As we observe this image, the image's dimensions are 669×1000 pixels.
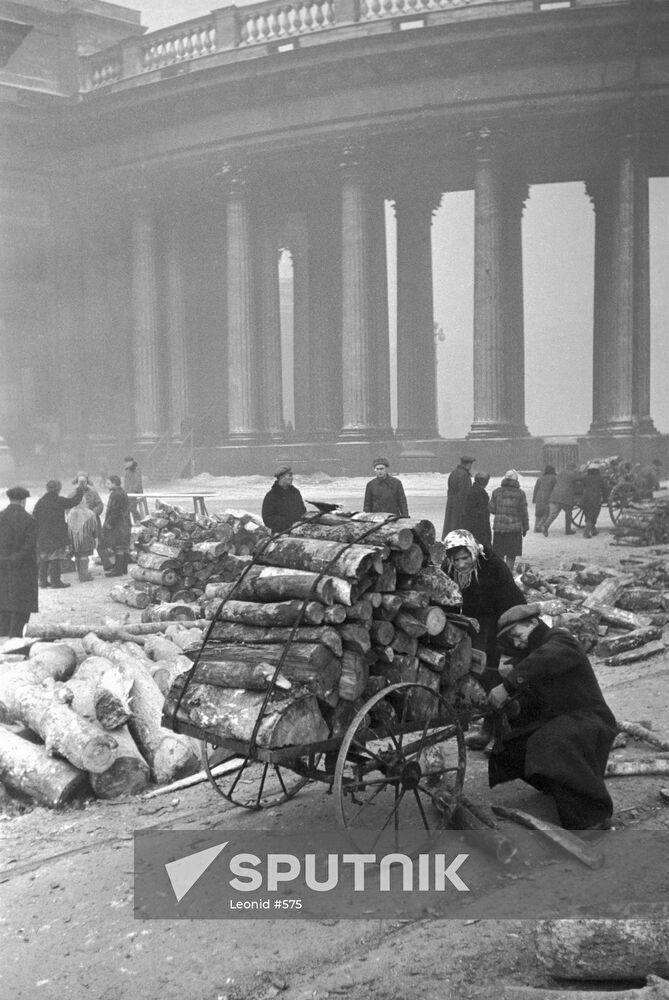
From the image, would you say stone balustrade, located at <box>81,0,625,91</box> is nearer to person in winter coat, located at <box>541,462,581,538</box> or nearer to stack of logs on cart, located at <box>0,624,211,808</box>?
person in winter coat, located at <box>541,462,581,538</box>

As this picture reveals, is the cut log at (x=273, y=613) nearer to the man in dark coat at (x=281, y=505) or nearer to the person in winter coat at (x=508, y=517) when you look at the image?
the man in dark coat at (x=281, y=505)

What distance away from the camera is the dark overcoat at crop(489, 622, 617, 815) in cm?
501

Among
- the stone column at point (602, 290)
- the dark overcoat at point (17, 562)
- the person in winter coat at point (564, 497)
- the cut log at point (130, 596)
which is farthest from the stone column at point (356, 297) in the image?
the dark overcoat at point (17, 562)

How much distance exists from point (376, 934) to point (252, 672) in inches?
51.4

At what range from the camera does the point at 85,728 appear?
231 inches

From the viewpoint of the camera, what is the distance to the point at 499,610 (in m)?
6.34

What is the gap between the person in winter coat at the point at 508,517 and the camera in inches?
537

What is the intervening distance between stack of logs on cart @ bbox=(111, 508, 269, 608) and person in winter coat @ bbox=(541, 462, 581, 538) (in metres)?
6.70

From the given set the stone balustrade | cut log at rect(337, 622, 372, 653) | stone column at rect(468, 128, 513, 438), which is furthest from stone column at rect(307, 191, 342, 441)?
cut log at rect(337, 622, 372, 653)

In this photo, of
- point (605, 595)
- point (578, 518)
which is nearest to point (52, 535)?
point (605, 595)

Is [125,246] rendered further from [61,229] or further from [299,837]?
Result: [299,837]

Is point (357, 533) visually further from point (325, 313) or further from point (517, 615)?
point (325, 313)

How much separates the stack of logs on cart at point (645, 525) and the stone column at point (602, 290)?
10484 millimetres

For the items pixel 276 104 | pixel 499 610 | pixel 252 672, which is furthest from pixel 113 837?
pixel 276 104
